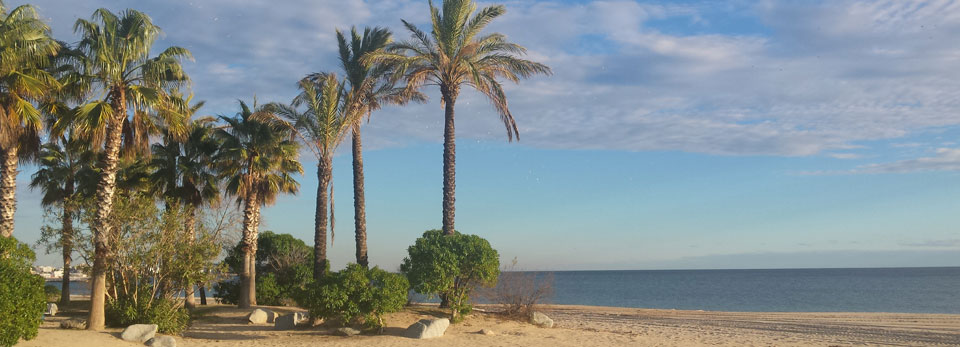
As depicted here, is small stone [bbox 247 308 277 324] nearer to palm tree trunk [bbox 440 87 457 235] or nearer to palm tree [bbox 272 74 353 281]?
palm tree [bbox 272 74 353 281]

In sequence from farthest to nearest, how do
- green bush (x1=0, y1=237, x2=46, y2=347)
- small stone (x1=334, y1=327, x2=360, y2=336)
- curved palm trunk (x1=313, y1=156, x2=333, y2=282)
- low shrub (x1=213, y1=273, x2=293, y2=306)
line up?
low shrub (x1=213, y1=273, x2=293, y2=306)
curved palm trunk (x1=313, y1=156, x2=333, y2=282)
small stone (x1=334, y1=327, x2=360, y2=336)
green bush (x1=0, y1=237, x2=46, y2=347)

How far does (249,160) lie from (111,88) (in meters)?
9.73

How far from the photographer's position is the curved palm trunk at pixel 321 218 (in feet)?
94.7

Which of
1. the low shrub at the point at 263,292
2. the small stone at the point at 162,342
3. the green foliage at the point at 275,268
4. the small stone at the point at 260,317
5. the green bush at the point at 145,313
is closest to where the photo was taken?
the small stone at the point at 162,342

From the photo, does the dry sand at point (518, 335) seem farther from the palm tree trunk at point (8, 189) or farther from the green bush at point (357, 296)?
the palm tree trunk at point (8, 189)

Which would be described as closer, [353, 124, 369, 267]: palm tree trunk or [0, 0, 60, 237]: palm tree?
[0, 0, 60, 237]: palm tree

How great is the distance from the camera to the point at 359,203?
97.4ft

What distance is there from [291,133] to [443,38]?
32.2ft

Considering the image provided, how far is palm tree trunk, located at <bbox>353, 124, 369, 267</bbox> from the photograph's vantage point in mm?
29188

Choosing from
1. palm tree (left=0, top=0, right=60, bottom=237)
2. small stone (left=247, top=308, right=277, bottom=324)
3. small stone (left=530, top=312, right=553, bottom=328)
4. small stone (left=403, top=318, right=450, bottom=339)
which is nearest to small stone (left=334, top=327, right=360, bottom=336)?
small stone (left=403, top=318, right=450, bottom=339)

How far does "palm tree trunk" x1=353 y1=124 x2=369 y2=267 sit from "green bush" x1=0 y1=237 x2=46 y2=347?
14.4 metres

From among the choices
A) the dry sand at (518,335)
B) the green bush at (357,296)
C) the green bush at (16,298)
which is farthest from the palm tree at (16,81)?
the green bush at (357,296)

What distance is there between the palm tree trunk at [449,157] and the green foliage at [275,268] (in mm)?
10517

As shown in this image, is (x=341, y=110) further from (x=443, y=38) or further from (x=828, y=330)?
(x=828, y=330)
